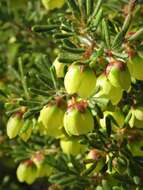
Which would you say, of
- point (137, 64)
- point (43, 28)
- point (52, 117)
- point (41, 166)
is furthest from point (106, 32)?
point (41, 166)

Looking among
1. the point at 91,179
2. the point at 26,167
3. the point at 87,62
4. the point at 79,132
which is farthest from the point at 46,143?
the point at 87,62

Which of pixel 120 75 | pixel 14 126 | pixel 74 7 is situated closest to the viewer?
pixel 120 75

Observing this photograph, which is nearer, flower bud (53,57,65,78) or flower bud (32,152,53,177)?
flower bud (53,57,65,78)

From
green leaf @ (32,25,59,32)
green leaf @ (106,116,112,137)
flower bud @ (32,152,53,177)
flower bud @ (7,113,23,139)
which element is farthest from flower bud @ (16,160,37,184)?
green leaf @ (32,25,59,32)

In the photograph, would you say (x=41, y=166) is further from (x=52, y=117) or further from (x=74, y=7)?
(x=74, y=7)

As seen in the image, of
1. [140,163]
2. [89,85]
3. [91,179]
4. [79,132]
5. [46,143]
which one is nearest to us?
[89,85]

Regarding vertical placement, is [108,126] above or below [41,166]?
above

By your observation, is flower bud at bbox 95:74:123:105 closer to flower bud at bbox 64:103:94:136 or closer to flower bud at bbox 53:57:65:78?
flower bud at bbox 64:103:94:136

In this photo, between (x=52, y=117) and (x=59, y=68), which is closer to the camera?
(x=52, y=117)

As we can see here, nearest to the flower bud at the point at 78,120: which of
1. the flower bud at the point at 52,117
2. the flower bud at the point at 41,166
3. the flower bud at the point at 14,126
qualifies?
the flower bud at the point at 52,117

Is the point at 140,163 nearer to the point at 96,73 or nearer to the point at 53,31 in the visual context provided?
the point at 96,73

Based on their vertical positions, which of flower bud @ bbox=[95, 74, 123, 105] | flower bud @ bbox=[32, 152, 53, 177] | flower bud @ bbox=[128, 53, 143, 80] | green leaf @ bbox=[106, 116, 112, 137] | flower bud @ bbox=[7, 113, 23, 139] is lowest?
flower bud @ bbox=[32, 152, 53, 177]
